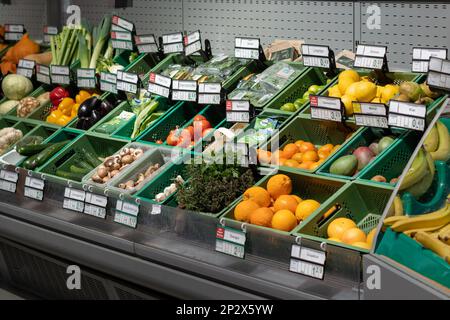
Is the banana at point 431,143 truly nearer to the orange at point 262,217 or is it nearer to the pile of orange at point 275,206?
the pile of orange at point 275,206

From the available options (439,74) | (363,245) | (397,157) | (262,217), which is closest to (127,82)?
(262,217)

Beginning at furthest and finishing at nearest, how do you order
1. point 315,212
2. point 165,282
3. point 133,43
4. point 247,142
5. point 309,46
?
point 133,43, point 309,46, point 247,142, point 165,282, point 315,212

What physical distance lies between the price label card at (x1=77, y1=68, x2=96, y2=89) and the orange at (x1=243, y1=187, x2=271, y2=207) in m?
2.22

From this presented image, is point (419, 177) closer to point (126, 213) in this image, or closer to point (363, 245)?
point (363, 245)

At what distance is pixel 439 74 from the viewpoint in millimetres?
4188

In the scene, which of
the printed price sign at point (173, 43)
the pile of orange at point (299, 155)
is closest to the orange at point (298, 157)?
the pile of orange at point (299, 155)

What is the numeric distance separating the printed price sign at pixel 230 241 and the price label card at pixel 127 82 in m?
1.84

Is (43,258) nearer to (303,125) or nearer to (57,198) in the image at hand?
(57,198)

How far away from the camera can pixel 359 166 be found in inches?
168

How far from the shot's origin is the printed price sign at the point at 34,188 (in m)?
5.25

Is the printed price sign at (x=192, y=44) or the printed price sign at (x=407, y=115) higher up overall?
the printed price sign at (x=192, y=44)

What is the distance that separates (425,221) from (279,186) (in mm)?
1050
